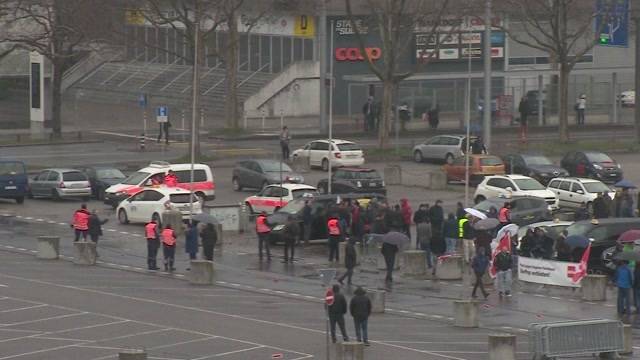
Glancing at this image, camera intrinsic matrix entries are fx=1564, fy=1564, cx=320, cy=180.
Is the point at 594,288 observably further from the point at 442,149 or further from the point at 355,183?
the point at 442,149

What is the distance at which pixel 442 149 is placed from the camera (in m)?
64.4

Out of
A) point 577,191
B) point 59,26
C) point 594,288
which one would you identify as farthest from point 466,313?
point 59,26

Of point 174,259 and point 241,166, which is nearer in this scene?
point 174,259

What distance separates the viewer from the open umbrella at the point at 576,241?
37.2m

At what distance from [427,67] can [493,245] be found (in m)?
49.5

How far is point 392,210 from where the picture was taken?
4250 centimetres

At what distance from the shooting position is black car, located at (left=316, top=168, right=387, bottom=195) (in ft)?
175

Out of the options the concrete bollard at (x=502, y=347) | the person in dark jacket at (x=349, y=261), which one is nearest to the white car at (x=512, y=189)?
the person in dark jacket at (x=349, y=261)

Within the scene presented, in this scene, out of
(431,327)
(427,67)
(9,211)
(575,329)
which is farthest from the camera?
(427,67)

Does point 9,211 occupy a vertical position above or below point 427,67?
below

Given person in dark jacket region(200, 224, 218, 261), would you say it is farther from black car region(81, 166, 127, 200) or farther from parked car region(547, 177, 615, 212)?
black car region(81, 166, 127, 200)

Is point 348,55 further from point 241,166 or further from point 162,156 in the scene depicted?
point 241,166

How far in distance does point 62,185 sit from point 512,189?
15365 millimetres

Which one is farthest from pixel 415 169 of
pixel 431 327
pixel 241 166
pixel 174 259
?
pixel 431 327
